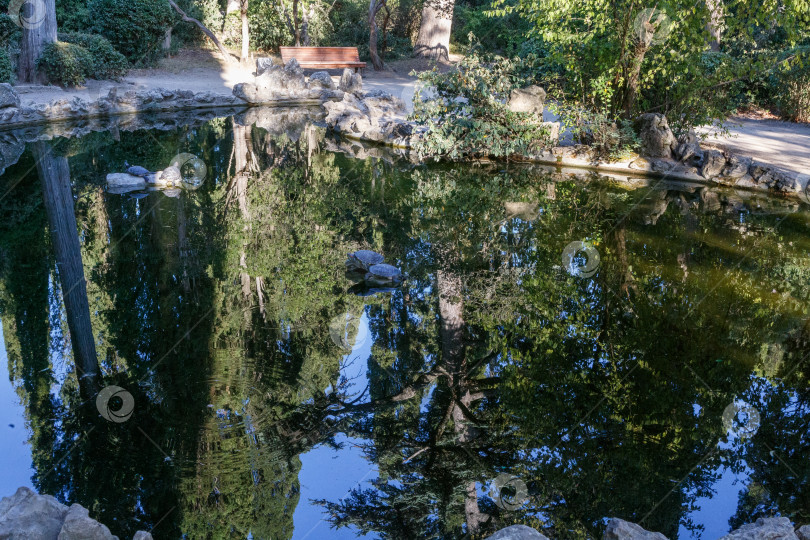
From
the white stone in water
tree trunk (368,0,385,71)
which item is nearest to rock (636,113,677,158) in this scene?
the white stone in water

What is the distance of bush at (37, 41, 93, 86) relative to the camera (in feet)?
52.9

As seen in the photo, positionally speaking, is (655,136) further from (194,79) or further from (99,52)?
(99,52)

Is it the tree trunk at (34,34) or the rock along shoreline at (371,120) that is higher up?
the tree trunk at (34,34)

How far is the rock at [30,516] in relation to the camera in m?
2.99

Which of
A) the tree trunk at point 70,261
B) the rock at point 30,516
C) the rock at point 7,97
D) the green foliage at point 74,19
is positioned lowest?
the tree trunk at point 70,261

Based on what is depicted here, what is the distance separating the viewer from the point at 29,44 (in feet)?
53.1

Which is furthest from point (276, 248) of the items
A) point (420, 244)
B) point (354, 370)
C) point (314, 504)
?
point (314, 504)

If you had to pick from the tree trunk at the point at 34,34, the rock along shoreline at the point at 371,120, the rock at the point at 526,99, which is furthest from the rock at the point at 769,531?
the tree trunk at the point at 34,34

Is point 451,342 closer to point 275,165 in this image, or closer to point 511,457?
point 511,457

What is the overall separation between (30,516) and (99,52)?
17315 mm

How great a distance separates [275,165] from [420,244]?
416cm

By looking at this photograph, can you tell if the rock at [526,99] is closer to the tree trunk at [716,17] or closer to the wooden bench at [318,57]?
the tree trunk at [716,17]

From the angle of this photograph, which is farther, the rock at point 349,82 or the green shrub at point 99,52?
the rock at point 349,82

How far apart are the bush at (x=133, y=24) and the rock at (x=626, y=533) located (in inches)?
794
